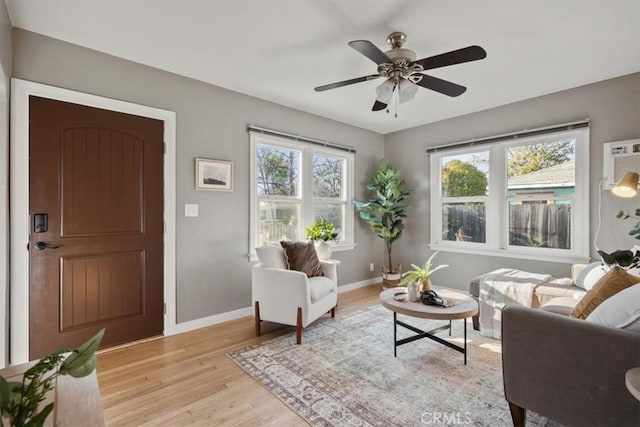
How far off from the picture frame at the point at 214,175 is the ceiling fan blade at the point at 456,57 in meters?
2.09

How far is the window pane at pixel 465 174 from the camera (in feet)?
13.7

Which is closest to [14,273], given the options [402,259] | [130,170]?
[130,170]

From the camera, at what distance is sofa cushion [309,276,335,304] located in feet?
9.66

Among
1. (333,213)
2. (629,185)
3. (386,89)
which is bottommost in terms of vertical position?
(333,213)

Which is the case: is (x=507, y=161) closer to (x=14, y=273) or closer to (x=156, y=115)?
(x=156, y=115)

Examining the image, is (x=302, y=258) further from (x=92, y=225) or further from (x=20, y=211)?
(x=20, y=211)

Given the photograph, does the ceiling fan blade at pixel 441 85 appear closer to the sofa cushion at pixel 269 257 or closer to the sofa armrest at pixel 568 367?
the sofa armrest at pixel 568 367

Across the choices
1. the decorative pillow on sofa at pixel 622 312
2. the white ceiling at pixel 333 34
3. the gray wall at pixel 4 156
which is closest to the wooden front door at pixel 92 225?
the gray wall at pixel 4 156

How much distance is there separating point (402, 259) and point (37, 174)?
4414 millimetres

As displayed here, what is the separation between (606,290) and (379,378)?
4.67 ft

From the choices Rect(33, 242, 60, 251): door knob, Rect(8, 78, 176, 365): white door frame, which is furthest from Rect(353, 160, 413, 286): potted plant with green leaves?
Rect(8, 78, 176, 365): white door frame

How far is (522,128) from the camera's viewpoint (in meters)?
3.77

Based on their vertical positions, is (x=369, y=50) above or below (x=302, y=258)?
above

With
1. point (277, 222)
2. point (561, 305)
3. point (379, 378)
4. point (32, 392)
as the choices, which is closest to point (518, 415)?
point (379, 378)
